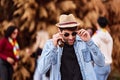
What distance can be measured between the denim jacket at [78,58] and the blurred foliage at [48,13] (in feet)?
24.2

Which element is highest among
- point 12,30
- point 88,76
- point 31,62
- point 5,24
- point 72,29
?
point 72,29

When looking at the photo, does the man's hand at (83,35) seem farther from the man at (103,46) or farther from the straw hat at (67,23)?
the man at (103,46)

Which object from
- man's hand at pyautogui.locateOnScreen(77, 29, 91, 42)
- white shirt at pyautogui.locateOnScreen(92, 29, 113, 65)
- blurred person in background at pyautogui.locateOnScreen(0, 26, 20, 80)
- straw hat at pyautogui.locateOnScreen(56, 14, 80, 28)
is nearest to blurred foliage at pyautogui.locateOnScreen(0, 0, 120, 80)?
blurred person in background at pyautogui.locateOnScreen(0, 26, 20, 80)

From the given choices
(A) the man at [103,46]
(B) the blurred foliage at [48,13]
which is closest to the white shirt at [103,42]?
(A) the man at [103,46]

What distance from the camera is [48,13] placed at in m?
14.2

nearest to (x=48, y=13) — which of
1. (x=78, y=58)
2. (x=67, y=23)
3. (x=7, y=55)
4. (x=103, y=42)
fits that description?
(x=7, y=55)

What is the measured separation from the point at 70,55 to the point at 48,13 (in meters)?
7.93

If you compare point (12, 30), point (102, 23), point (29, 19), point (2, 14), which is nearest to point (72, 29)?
point (102, 23)

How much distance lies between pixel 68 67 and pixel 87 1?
28.1 feet

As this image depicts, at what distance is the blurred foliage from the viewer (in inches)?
551

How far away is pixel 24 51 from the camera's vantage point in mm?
14336

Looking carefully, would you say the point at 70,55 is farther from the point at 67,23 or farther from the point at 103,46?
the point at 103,46

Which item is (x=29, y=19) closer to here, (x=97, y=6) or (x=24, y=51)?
(x=24, y=51)

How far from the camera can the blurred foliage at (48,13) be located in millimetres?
14008
